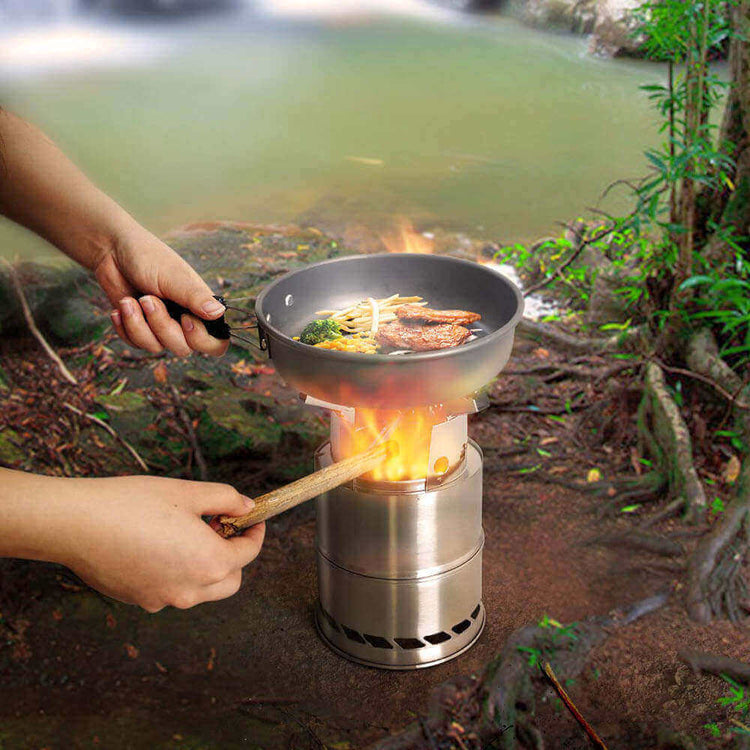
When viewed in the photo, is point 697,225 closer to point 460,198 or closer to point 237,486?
point 237,486

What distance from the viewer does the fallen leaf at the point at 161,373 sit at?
4.23 metres

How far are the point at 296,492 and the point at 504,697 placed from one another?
1.14 metres

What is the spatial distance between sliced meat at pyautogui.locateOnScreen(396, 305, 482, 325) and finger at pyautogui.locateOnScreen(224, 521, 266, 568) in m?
0.93

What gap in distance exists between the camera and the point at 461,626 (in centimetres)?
297

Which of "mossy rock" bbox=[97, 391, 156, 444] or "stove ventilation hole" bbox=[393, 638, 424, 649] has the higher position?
"mossy rock" bbox=[97, 391, 156, 444]

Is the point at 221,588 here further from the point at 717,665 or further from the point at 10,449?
the point at 10,449

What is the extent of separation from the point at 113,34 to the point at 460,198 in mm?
11953

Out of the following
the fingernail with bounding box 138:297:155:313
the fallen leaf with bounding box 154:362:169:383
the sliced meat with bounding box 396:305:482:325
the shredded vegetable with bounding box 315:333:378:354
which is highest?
the fingernail with bounding box 138:297:155:313

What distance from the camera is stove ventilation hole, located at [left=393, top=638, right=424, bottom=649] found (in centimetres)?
287

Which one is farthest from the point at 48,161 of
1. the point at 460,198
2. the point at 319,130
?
the point at 319,130

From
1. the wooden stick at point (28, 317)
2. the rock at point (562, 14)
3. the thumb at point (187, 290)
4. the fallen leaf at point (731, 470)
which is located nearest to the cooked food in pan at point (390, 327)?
the thumb at point (187, 290)

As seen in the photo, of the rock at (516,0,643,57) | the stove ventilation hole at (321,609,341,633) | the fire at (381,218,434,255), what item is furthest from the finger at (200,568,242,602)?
the rock at (516,0,643,57)

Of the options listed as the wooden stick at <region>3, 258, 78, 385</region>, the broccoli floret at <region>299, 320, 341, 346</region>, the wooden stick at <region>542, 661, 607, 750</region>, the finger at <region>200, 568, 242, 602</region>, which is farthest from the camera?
the wooden stick at <region>3, 258, 78, 385</region>

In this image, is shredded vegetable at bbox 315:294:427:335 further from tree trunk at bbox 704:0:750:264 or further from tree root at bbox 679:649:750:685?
tree trunk at bbox 704:0:750:264
